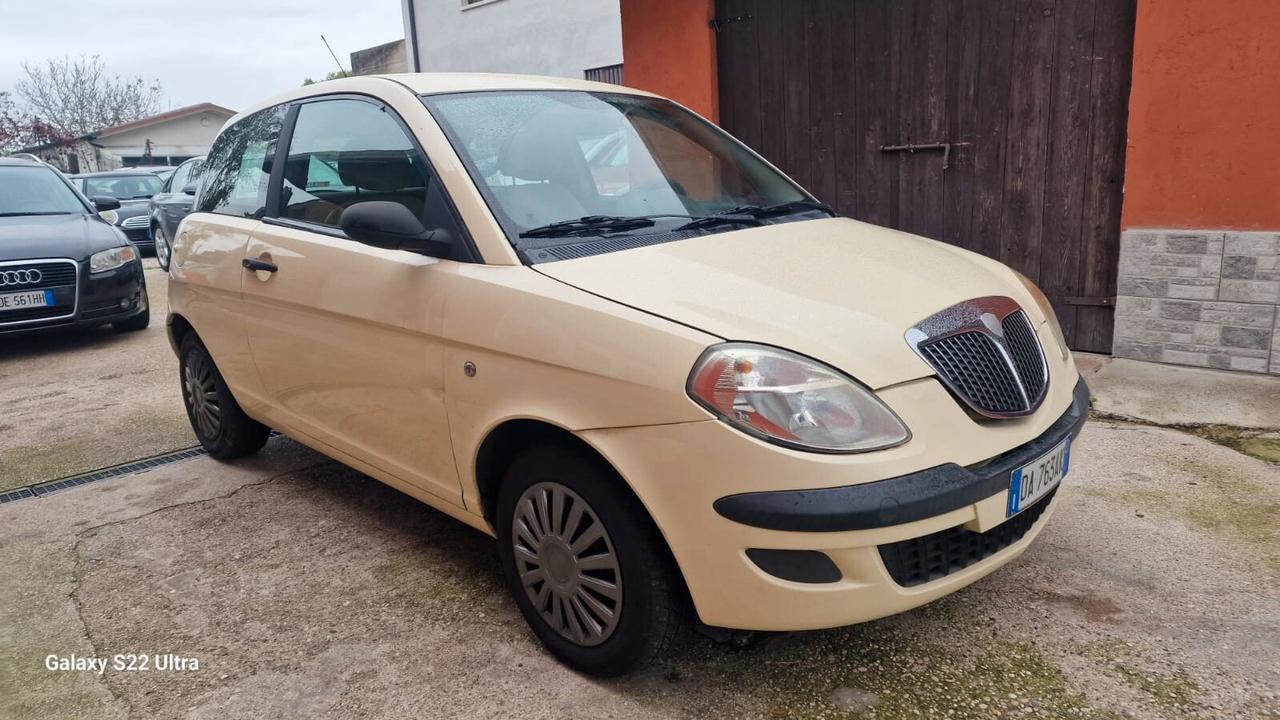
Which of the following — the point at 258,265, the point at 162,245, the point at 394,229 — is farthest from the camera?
the point at 162,245

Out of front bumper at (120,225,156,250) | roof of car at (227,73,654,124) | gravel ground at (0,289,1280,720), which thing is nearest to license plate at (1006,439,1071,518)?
gravel ground at (0,289,1280,720)

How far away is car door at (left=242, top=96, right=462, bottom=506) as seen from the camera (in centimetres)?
282

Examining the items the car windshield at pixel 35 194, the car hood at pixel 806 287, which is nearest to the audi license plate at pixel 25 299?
the car windshield at pixel 35 194

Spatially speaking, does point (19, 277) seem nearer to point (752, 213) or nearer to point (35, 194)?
point (35, 194)

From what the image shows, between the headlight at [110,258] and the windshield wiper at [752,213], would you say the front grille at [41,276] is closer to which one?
the headlight at [110,258]

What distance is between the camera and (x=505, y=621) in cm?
286

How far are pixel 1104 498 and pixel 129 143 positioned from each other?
3789 centimetres

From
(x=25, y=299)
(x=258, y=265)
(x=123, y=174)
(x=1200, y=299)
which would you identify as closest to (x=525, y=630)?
(x=258, y=265)

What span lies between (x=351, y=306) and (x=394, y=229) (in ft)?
1.63

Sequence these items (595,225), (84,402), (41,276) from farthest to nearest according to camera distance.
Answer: (41,276), (84,402), (595,225)

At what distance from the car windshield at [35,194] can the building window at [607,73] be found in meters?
8.52

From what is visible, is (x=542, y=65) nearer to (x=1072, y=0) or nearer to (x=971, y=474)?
(x=1072, y=0)

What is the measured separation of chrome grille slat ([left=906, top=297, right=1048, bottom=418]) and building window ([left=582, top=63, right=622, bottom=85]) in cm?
1311

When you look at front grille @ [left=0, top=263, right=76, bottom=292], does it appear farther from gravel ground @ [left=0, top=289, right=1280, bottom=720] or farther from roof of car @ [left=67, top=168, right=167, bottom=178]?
roof of car @ [left=67, top=168, right=167, bottom=178]
